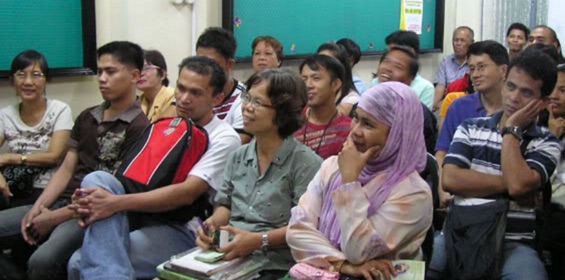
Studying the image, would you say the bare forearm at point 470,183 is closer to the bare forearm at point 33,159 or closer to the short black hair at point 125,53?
the short black hair at point 125,53

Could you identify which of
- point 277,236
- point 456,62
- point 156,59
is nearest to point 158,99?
point 156,59

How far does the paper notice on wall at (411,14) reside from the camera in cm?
586

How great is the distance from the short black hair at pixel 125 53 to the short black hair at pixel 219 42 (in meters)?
0.55

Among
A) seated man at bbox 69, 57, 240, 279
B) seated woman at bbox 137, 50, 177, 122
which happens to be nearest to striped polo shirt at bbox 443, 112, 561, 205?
seated man at bbox 69, 57, 240, 279

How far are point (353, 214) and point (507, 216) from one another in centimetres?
76

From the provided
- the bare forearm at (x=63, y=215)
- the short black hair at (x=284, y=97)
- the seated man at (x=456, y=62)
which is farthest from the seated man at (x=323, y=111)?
the seated man at (x=456, y=62)

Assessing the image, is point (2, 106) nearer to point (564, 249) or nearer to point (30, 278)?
point (30, 278)

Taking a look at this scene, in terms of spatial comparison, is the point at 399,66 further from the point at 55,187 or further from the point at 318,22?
the point at 55,187

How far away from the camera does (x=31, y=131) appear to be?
3.15 m

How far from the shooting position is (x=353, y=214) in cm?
177

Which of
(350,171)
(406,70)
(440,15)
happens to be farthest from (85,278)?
(440,15)

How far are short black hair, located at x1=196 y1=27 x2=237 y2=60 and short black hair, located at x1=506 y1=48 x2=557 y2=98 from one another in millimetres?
1681

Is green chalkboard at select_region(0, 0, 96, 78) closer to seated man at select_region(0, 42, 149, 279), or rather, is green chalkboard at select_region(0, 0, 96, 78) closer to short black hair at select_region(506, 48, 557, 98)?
seated man at select_region(0, 42, 149, 279)

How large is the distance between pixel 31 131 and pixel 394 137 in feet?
6.91
